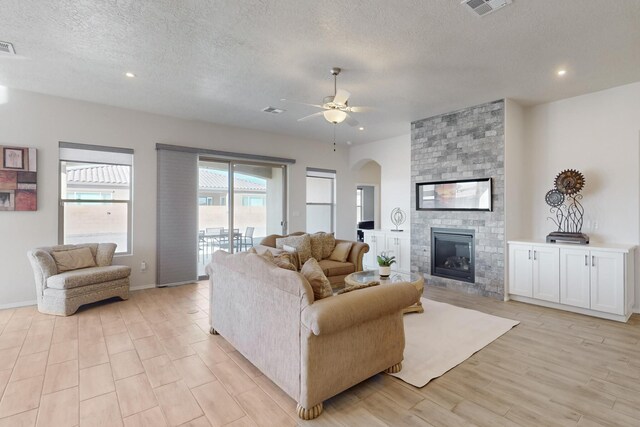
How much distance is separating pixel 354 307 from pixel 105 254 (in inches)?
168

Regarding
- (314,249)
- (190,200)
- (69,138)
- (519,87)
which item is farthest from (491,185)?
(69,138)

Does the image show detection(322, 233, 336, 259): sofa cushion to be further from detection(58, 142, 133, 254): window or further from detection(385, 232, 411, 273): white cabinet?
detection(58, 142, 133, 254): window

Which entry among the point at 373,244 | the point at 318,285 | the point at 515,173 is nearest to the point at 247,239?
the point at 373,244

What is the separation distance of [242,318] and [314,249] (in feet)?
8.40

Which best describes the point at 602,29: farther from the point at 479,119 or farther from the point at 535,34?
the point at 479,119

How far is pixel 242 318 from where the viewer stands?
2.77 meters

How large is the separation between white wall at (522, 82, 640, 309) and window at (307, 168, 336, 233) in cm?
415

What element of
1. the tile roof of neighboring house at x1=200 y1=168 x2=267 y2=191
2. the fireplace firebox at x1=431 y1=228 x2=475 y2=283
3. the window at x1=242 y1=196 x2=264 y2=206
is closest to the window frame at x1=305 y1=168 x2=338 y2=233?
the window at x1=242 y1=196 x2=264 y2=206

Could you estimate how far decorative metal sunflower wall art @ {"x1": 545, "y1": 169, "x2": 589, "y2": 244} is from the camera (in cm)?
439

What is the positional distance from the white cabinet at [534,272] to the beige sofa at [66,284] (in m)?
5.74

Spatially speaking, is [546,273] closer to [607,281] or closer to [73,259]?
[607,281]

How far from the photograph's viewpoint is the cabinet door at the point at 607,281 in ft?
12.2

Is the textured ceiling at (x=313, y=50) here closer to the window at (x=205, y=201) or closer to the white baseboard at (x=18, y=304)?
the window at (x=205, y=201)

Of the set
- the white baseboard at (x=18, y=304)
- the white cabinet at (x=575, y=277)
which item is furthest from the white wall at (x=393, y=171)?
the white baseboard at (x=18, y=304)
